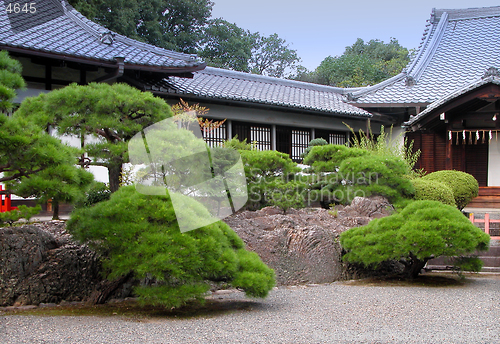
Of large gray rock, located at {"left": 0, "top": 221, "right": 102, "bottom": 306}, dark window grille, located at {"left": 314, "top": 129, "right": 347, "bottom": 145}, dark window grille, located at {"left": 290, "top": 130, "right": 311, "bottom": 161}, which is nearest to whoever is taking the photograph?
large gray rock, located at {"left": 0, "top": 221, "right": 102, "bottom": 306}

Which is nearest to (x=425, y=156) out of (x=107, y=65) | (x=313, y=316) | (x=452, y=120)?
(x=452, y=120)

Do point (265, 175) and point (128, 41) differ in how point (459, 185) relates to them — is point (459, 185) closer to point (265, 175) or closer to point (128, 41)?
point (265, 175)

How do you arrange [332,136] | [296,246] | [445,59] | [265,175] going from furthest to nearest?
[445,59] < [332,136] < [265,175] < [296,246]

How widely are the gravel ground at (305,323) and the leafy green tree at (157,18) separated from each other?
14361 mm

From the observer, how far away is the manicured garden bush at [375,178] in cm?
920

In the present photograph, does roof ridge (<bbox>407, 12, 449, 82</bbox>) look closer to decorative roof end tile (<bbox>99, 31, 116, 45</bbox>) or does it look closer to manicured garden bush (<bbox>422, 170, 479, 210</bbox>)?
manicured garden bush (<bbox>422, 170, 479, 210</bbox>)

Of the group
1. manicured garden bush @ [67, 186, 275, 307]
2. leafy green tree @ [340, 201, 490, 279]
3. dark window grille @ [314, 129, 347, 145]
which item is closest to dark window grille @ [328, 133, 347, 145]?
dark window grille @ [314, 129, 347, 145]

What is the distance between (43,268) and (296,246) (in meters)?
3.36

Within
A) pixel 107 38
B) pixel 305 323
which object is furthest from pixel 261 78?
pixel 305 323

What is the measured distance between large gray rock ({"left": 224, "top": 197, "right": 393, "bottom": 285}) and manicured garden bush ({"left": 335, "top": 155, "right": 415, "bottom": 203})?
5.84 feet

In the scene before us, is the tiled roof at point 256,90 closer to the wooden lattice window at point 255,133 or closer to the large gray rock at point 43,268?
the wooden lattice window at point 255,133

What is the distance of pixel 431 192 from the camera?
970 cm

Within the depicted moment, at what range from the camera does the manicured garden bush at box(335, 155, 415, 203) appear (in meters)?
9.20

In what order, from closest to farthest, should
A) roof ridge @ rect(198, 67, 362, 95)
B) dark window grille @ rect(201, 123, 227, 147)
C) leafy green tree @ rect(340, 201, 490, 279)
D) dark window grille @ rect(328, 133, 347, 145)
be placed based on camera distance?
leafy green tree @ rect(340, 201, 490, 279)
dark window grille @ rect(201, 123, 227, 147)
roof ridge @ rect(198, 67, 362, 95)
dark window grille @ rect(328, 133, 347, 145)
